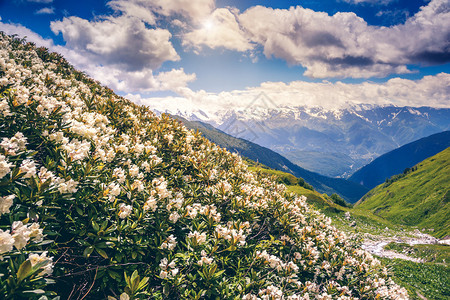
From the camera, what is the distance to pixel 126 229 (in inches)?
140

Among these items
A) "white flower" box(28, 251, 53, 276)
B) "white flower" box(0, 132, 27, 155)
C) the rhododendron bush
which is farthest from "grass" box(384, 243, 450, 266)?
"white flower" box(0, 132, 27, 155)

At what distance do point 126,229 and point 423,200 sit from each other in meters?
153

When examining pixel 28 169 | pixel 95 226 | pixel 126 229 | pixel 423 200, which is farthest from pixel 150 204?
pixel 423 200

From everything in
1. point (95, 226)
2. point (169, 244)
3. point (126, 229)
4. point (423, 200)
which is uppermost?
point (95, 226)

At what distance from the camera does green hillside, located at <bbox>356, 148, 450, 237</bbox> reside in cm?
8868

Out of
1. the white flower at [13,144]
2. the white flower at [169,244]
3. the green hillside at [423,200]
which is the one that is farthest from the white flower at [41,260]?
the green hillside at [423,200]

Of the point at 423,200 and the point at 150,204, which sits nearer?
the point at 150,204

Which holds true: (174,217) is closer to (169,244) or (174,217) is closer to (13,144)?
(169,244)

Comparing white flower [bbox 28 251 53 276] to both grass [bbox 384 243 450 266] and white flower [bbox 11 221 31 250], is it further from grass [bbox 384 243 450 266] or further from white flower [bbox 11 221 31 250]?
grass [bbox 384 243 450 266]

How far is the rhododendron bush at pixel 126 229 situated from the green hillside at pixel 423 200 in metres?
101

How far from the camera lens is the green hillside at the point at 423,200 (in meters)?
88.7

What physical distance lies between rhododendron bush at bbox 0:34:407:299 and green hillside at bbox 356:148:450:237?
100656 mm

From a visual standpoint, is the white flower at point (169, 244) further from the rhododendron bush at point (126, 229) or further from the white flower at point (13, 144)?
the white flower at point (13, 144)

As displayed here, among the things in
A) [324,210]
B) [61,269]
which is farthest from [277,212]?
[324,210]
